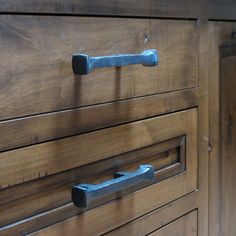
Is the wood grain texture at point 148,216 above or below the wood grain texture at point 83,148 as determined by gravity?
below

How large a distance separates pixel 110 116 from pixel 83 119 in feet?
0.17

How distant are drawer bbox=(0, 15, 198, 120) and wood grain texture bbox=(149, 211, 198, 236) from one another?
0.23 m

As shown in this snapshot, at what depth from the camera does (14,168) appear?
0.54 m

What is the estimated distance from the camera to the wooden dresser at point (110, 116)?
54 cm

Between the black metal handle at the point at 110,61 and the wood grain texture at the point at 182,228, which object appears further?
the wood grain texture at the point at 182,228

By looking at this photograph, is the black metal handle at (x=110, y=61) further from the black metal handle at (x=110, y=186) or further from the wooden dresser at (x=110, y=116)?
the black metal handle at (x=110, y=186)

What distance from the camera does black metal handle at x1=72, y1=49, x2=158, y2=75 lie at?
56cm

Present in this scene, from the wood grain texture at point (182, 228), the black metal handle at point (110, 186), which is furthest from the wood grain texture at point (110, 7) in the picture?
the wood grain texture at point (182, 228)

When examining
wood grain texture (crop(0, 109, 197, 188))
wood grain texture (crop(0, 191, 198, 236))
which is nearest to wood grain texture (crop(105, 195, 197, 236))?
wood grain texture (crop(0, 191, 198, 236))

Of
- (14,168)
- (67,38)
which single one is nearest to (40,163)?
(14,168)

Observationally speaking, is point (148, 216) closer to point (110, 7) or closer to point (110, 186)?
point (110, 186)

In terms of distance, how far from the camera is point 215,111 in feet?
2.84

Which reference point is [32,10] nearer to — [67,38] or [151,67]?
[67,38]

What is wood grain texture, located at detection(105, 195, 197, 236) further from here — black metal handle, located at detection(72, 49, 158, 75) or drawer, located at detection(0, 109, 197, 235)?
black metal handle, located at detection(72, 49, 158, 75)
